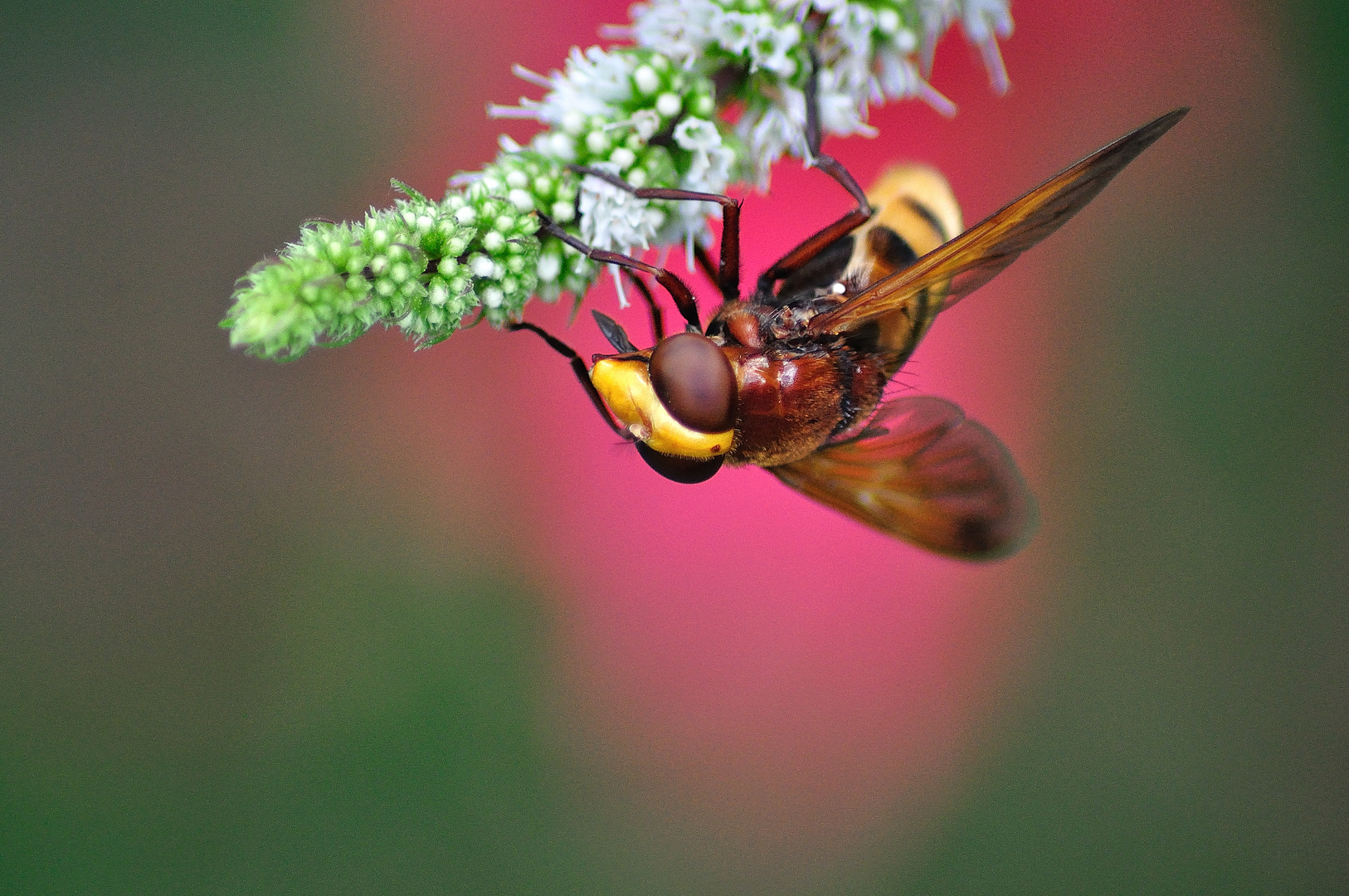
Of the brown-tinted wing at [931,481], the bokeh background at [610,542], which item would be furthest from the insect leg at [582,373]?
the bokeh background at [610,542]

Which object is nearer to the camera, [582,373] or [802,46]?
[802,46]

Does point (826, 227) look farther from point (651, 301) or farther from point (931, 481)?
point (931, 481)

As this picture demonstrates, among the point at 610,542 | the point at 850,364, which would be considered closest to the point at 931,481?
the point at 850,364

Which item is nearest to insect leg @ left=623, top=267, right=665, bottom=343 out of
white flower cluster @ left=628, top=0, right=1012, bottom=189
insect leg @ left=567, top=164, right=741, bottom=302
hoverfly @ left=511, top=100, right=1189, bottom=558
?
hoverfly @ left=511, top=100, right=1189, bottom=558

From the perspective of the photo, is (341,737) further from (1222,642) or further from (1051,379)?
(1222,642)

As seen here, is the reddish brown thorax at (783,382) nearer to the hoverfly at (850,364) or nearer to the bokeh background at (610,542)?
the hoverfly at (850,364)

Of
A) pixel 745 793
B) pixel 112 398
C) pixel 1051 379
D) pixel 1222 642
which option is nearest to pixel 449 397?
pixel 112 398

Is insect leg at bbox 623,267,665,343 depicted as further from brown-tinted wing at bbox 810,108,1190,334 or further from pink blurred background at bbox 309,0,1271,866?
pink blurred background at bbox 309,0,1271,866
